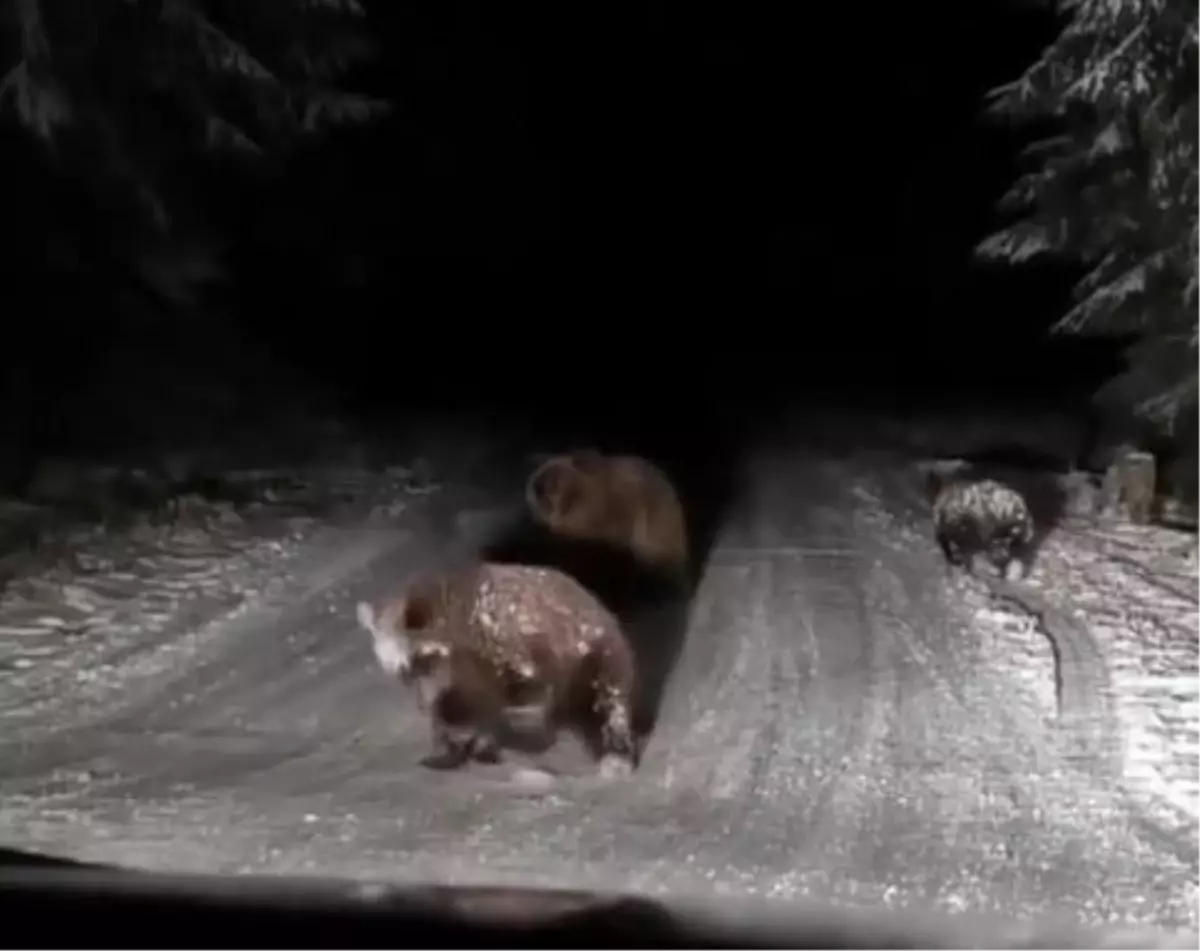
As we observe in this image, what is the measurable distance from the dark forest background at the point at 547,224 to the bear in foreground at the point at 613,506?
0.74 ft

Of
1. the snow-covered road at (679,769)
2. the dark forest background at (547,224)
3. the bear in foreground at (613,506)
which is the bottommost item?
the snow-covered road at (679,769)

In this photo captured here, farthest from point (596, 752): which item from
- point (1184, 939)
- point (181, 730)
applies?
point (1184, 939)

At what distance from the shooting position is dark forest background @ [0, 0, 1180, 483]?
2.59 m

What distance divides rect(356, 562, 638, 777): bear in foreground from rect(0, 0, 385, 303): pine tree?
2.75ft

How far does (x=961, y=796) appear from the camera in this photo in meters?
2.02

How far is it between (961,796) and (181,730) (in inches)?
39.8

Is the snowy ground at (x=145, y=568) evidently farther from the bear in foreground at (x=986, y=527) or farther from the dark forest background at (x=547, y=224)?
the bear in foreground at (x=986, y=527)

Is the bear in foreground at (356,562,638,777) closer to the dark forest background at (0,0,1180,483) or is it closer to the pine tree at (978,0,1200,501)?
the dark forest background at (0,0,1180,483)

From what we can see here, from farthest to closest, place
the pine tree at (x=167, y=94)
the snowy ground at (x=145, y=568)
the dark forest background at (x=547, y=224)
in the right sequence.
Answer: the dark forest background at (x=547, y=224) < the pine tree at (x=167, y=94) < the snowy ground at (x=145, y=568)

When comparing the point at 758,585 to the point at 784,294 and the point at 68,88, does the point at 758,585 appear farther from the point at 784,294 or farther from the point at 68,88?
the point at 68,88

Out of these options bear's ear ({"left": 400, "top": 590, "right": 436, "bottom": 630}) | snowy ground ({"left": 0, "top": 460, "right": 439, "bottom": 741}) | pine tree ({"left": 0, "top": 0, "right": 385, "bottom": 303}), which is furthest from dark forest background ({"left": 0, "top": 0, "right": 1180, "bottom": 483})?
bear's ear ({"left": 400, "top": 590, "right": 436, "bottom": 630})

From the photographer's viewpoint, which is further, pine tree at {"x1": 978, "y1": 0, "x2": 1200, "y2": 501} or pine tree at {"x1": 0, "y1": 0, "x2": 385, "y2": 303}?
pine tree at {"x1": 978, "y1": 0, "x2": 1200, "y2": 501}

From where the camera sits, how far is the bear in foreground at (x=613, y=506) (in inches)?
102

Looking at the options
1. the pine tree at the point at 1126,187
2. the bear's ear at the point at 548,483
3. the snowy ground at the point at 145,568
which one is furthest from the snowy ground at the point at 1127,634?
the snowy ground at the point at 145,568
